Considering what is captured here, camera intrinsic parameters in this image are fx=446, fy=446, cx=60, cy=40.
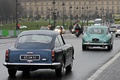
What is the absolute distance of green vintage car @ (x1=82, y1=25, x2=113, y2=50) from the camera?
27.2 m

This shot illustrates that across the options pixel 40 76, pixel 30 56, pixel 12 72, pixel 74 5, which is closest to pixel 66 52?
pixel 40 76

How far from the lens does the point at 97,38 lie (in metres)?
27.5

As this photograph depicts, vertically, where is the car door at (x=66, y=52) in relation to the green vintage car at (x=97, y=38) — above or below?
above

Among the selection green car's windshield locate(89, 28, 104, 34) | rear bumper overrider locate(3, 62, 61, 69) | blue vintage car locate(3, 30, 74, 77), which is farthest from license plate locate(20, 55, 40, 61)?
green car's windshield locate(89, 28, 104, 34)

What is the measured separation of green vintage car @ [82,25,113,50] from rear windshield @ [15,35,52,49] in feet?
44.6

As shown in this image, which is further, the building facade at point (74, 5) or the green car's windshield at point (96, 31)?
the building facade at point (74, 5)

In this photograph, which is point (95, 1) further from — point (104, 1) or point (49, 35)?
point (49, 35)

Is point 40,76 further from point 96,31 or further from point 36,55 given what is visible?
point 96,31

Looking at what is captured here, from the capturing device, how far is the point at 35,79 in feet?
41.8

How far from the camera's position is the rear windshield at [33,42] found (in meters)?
13.1

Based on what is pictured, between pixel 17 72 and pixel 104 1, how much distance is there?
18662 centimetres

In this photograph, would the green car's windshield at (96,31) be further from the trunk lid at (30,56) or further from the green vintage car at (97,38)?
the trunk lid at (30,56)

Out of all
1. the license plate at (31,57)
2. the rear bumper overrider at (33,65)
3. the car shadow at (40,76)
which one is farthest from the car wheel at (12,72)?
the license plate at (31,57)

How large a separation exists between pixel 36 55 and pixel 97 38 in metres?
15.0
